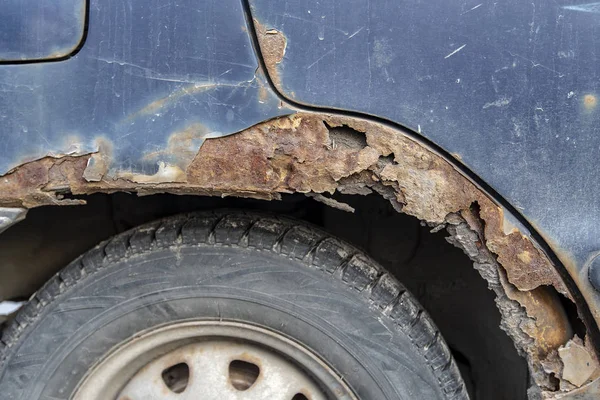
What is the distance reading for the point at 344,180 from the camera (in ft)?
4.04

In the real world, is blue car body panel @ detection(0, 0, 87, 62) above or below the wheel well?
above

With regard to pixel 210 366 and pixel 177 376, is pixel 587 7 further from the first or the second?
pixel 177 376

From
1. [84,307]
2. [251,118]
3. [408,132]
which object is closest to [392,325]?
[408,132]

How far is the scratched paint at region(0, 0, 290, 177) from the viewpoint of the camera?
117cm

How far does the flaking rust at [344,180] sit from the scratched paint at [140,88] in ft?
0.08

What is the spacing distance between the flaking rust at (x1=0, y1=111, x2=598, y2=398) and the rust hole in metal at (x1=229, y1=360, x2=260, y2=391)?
0.53 meters

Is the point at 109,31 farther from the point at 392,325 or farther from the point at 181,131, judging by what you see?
the point at 392,325

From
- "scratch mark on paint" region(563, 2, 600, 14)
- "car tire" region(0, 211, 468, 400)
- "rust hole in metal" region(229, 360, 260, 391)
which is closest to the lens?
"scratch mark on paint" region(563, 2, 600, 14)

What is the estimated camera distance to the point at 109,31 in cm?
118

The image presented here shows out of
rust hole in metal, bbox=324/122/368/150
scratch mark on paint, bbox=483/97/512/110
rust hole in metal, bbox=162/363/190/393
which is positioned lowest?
rust hole in metal, bbox=162/363/190/393

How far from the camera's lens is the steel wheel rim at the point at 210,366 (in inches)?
55.0

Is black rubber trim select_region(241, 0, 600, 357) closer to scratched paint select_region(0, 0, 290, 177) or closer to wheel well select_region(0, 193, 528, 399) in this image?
scratched paint select_region(0, 0, 290, 177)

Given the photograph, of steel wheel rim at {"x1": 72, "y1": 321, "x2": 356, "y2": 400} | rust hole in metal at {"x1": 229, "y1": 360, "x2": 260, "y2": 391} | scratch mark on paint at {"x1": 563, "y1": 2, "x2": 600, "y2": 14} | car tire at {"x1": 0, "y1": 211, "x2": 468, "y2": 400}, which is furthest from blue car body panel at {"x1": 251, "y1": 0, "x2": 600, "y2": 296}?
rust hole in metal at {"x1": 229, "y1": 360, "x2": 260, "y2": 391}

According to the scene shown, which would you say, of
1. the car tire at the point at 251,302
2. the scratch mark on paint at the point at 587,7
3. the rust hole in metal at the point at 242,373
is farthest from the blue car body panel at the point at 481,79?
the rust hole in metal at the point at 242,373
